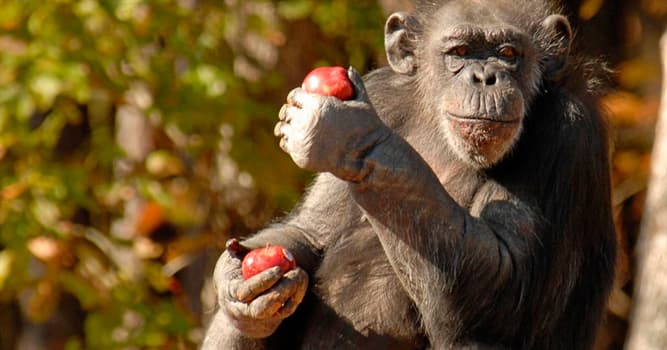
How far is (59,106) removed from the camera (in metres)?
8.67

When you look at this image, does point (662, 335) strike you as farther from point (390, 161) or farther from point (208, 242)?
point (208, 242)

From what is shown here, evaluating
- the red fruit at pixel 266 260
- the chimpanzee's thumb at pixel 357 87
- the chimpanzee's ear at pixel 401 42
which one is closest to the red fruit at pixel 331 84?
the chimpanzee's thumb at pixel 357 87

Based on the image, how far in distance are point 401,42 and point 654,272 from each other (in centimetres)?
173

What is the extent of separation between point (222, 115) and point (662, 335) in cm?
293

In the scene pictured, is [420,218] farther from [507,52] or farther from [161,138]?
[161,138]

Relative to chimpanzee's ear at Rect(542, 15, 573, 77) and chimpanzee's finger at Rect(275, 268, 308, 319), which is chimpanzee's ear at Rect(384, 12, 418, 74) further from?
chimpanzee's finger at Rect(275, 268, 308, 319)

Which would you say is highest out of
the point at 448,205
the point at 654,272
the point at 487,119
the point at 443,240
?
the point at 487,119

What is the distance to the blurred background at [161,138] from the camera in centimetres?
802

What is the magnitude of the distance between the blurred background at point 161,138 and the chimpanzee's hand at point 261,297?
8.05ft

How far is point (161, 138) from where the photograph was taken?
9789 millimetres

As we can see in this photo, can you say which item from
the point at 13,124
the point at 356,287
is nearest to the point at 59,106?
the point at 13,124

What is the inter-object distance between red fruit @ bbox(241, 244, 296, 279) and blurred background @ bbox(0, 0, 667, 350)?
2.40 metres

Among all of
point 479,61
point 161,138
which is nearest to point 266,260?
point 479,61

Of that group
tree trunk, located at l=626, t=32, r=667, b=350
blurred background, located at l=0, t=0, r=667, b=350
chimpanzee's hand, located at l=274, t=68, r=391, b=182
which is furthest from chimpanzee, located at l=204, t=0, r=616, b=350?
blurred background, located at l=0, t=0, r=667, b=350
